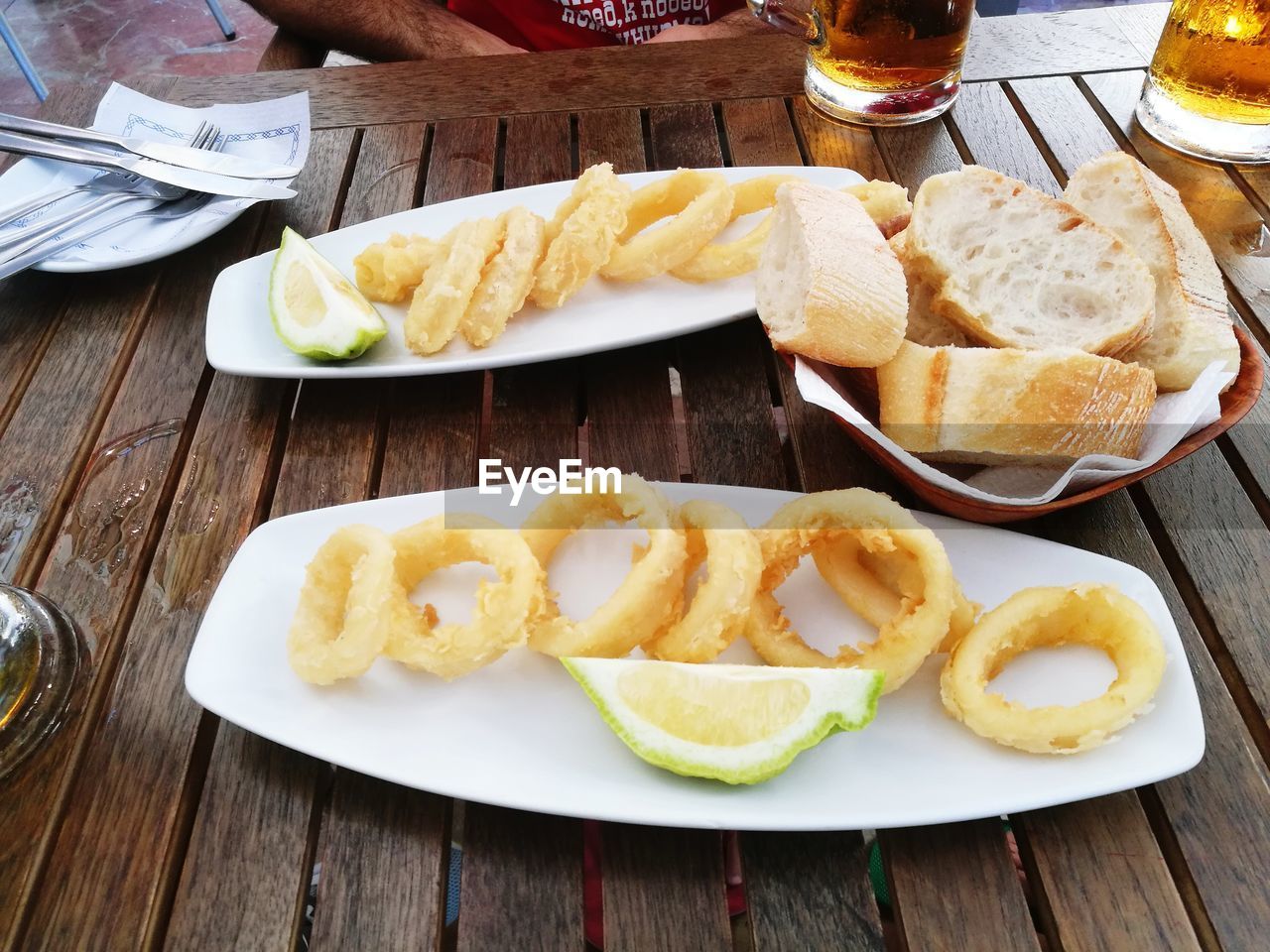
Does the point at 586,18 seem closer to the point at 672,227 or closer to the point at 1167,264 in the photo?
the point at 672,227

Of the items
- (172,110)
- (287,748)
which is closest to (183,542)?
(287,748)

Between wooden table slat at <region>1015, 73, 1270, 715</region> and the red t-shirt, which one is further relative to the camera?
the red t-shirt

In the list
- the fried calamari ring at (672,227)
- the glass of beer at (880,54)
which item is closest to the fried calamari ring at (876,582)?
the fried calamari ring at (672,227)

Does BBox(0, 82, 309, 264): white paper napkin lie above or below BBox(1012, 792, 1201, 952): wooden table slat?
above

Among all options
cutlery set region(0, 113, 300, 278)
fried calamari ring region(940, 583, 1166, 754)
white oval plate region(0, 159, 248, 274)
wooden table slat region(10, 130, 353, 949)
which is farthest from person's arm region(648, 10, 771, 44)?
fried calamari ring region(940, 583, 1166, 754)

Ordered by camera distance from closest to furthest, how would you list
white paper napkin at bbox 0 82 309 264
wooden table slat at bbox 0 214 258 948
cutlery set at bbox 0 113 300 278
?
wooden table slat at bbox 0 214 258 948
cutlery set at bbox 0 113 300 278
white paper napkin at bbox 0 82 309 264

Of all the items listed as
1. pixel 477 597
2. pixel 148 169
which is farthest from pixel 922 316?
pixel 148 169

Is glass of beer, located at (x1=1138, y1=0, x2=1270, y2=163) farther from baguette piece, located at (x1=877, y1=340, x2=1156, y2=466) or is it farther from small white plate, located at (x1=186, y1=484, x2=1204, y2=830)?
small white plate, located at (x1=186, y1=484, x2=1204, y2=830)
